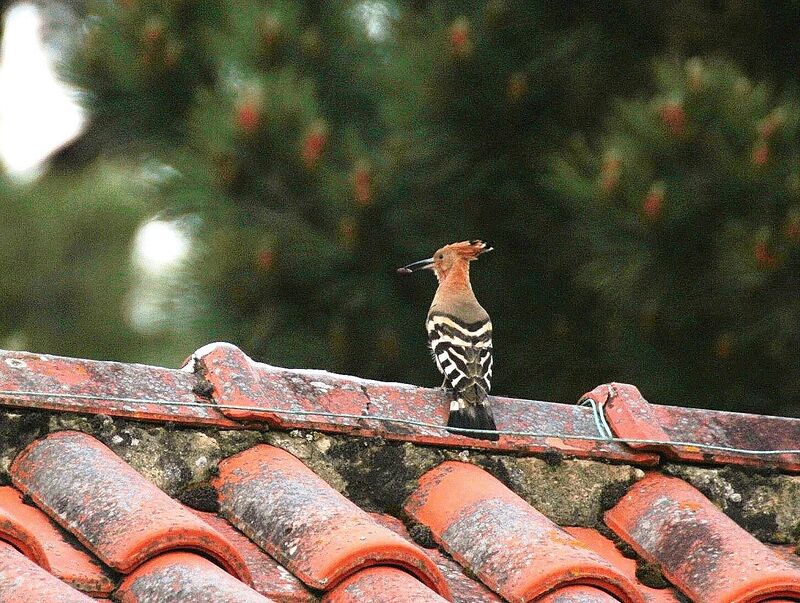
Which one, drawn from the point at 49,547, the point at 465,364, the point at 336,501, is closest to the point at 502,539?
the point at 336,501

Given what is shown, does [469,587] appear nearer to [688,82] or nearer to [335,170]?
[688,82]

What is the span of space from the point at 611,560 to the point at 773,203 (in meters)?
4.35

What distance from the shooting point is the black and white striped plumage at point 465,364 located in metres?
3.54

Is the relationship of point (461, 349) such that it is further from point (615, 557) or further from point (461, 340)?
point (615, 557)

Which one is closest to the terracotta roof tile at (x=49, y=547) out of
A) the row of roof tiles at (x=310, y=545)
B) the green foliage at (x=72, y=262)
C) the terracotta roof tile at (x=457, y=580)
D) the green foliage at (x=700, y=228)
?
the row of roof tiles at (x=310, y=545)

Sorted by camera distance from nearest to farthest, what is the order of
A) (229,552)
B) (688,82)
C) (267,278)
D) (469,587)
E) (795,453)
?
1. (229,552)
2. (469,587)
3. (795,453)
4. (688,82)
5. (267,278)

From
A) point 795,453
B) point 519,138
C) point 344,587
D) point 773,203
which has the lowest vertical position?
point 344,587

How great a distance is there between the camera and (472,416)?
355 cm

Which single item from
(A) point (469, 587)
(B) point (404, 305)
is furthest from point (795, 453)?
(B) point (404, 305)

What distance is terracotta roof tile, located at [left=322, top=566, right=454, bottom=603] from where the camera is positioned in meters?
2.61

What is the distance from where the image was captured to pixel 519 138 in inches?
337

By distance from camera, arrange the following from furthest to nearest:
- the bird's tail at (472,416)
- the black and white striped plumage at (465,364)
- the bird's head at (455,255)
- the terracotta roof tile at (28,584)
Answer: the bird's head at (455,255) → the black and white striped plumage at (465,364) → the bird's tail at (472,416) → the terracotta roof tile at (28,584)

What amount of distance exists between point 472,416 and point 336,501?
68 cm

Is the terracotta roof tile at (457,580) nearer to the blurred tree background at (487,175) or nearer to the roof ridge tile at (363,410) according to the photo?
the roof ridge tile at (363,410)
